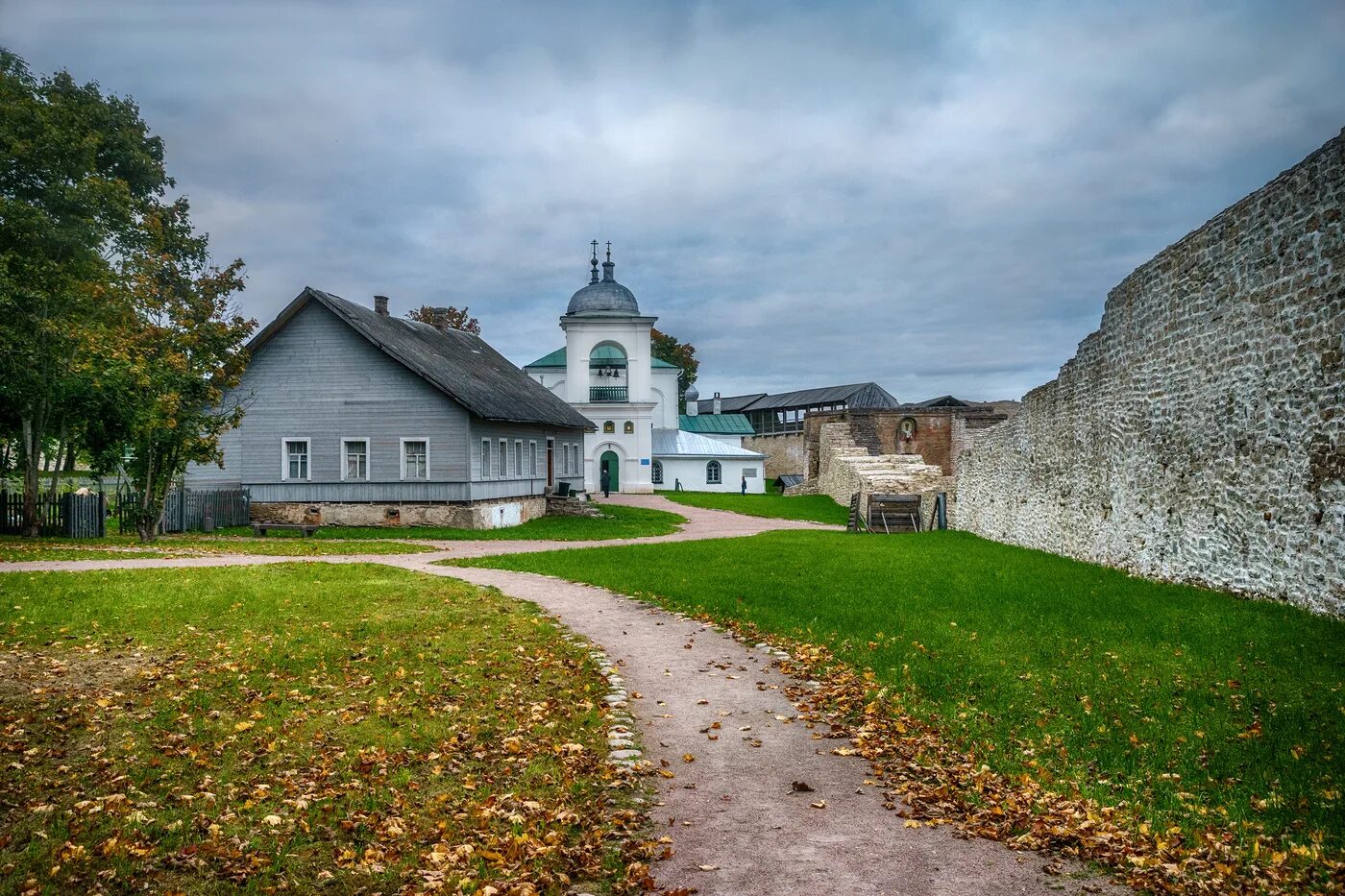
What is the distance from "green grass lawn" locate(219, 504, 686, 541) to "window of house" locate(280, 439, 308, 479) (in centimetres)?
231

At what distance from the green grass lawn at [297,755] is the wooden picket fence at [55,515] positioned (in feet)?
45.7

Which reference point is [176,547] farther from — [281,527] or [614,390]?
[614,390]

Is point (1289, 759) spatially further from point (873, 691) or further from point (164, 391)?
point (164, 391)

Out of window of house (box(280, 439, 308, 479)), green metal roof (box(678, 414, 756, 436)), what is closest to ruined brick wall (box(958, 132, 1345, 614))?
window of house (box(280, 439, 308, 479))

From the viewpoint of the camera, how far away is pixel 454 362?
32.2 m

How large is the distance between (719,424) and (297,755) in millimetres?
66335

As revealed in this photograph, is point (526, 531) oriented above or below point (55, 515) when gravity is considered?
below

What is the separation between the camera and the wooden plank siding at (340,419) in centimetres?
2834

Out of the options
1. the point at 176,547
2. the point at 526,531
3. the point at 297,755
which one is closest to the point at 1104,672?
the point at 297,755

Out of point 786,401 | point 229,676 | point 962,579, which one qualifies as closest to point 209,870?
point 229,676

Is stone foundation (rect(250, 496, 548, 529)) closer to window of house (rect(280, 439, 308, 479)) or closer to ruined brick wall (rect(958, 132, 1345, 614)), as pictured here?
window of house (rect(280, 439, 308, 479))

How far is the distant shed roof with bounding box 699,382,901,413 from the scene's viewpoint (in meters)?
80.6

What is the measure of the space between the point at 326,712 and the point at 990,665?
625 cm

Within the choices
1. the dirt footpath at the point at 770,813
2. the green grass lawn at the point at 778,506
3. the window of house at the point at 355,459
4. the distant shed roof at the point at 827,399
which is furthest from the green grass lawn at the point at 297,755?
the distant shed roof at the point at 827,399
